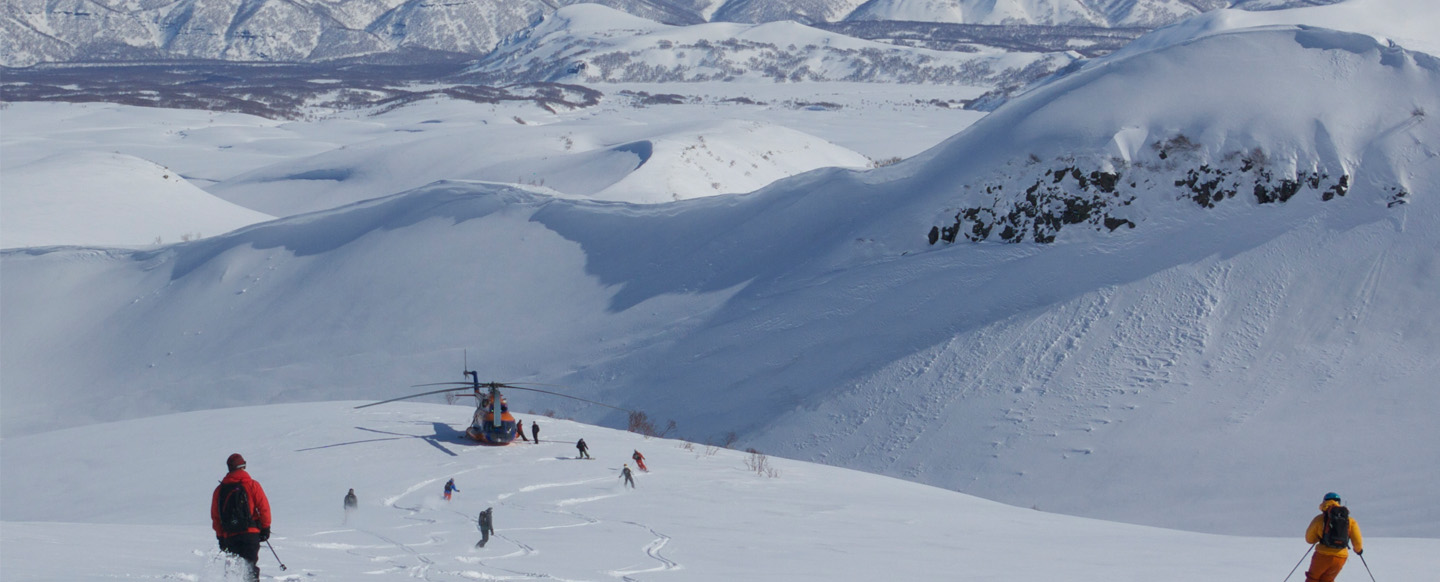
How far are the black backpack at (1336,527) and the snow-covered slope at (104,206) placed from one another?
38.0 m

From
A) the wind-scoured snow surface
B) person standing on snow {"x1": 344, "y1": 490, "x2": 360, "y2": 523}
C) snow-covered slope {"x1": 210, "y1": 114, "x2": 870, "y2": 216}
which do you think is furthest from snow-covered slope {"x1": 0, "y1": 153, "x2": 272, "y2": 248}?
person standing on snow {"x1": 344, "y1": 490, "x2": 360, "y2": 523}

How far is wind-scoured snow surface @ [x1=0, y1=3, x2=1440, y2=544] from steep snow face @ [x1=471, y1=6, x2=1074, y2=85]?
11899 cm

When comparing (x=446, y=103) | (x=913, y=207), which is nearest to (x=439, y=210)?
(x=913, y=207)

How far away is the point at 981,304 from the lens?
24453 millimetres

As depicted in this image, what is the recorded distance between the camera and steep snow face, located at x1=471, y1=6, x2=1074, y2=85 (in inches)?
5974

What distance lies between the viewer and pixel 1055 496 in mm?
18734

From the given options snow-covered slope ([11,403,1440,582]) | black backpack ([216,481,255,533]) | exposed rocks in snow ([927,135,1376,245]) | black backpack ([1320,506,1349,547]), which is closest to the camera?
black backpack ([216,481,255,533])

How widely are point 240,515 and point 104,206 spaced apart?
3933 centimetres

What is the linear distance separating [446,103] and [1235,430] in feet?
314

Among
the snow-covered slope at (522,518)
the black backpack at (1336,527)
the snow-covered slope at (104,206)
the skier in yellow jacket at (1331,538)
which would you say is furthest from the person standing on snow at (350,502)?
the snow-covered slope at (104,206)

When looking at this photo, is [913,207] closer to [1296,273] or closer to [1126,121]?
[1126,121]

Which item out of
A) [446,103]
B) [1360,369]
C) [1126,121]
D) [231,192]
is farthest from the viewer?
[446,103]

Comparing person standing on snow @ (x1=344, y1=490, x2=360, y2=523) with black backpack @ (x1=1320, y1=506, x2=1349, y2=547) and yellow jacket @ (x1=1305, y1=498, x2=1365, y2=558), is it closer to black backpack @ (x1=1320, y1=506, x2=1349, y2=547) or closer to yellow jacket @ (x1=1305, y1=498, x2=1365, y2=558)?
yellow jacket @ (x1=1305, y1=498, x2=1365, y2=558)

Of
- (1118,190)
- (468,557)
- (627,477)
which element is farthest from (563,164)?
(468,557)
